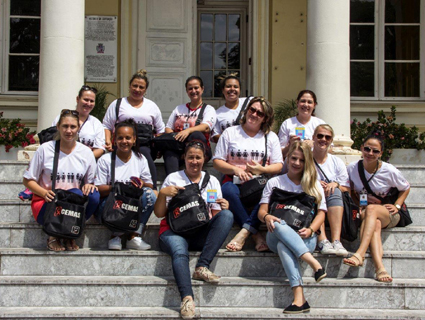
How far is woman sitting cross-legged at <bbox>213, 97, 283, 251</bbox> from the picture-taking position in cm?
525

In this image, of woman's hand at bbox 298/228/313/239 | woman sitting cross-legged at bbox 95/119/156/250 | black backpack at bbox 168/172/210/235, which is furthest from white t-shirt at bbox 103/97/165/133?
woman's hand at bbox 298/228/313/239

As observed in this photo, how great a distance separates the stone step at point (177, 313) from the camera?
4.34 meters

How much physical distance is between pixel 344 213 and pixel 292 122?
1331 millimetres

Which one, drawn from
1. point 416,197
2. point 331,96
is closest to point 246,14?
point 331,96

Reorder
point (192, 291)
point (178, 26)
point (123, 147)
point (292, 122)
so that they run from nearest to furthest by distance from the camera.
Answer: point (192, 291) → point (123, 147) → point (292, 122) → point (178, 26)

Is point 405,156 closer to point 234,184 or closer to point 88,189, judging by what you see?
point 234,184

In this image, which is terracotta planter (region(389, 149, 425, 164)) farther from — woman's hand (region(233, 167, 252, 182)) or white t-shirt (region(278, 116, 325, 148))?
woman's hand (region(233, 167, 252, 182))

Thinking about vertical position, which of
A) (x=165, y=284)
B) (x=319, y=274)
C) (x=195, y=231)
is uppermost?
(x=195, y=231)

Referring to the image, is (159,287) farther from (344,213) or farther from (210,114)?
(210,114)

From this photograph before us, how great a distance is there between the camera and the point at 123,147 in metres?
5.20

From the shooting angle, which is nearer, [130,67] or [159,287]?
[159,287]

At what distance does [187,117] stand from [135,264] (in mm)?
1915

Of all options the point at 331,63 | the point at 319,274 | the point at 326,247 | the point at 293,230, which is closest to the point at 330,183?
the point at 326,247

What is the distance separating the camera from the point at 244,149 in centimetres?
544
